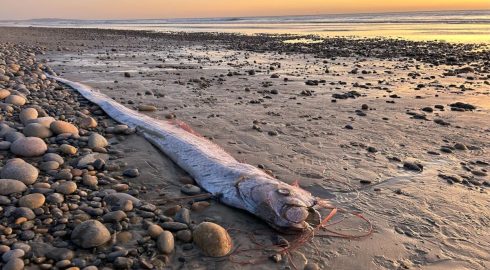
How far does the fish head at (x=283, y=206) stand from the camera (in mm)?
3912

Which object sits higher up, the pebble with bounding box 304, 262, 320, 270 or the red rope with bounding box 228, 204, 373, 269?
the red rope with bounding box 228, 204, 373, 269

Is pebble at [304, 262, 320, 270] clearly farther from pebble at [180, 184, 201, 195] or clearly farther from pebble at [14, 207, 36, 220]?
pebble at [14, 207, 36, 220]

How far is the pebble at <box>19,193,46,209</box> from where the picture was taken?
13.2 ft

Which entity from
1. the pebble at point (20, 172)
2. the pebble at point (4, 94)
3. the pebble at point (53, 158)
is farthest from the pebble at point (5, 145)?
the pebble at point (4, 94)

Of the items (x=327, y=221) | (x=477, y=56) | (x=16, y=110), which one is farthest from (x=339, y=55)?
(x=327, y=221)

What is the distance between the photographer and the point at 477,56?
60.4 ft

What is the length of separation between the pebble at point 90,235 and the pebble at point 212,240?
30.7 inches

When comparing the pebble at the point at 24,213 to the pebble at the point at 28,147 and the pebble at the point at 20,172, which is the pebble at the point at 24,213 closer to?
the pebble at the point at 20,172

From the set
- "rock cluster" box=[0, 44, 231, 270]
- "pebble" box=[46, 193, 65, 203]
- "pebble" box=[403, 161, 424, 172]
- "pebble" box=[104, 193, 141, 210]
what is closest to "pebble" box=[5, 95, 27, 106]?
"rock cluster" box=[0, 44, 231, 270]

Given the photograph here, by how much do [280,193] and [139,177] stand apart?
1983 mm

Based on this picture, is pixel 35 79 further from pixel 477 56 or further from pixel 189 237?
pixel 477 56

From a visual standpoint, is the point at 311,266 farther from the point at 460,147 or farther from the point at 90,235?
the point at 460,147

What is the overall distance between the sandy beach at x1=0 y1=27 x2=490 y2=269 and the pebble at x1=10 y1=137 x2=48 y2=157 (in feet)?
0.41

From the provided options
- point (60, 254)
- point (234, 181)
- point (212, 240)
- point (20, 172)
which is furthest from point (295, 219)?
point (20, 172)
